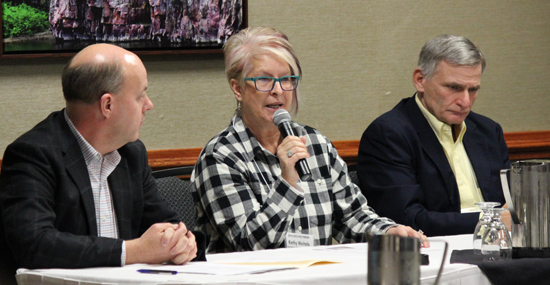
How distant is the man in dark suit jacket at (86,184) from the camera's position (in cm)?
173

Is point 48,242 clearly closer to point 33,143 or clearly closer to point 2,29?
point 33,143

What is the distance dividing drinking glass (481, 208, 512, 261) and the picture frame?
6.46ft

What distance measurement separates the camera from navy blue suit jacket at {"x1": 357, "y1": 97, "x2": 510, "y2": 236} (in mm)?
2738

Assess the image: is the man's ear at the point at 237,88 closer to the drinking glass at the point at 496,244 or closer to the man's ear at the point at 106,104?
the man's ear at the point at 106,104

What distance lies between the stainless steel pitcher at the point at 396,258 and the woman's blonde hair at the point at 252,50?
163cm

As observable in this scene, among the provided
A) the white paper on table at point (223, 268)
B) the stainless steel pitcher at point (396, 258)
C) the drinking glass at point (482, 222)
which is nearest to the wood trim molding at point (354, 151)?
the white paper on table at point (223, 268)

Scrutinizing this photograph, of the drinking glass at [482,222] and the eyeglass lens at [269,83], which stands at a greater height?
the eyeglass lens at [269,83]

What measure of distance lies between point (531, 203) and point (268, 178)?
93 centimetres

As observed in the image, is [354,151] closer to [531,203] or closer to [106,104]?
[531,203]

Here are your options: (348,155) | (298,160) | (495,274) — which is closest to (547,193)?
(495,274)

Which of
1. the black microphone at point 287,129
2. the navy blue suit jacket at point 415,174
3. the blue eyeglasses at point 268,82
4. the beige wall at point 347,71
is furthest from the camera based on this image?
the beige wall at point 347,71

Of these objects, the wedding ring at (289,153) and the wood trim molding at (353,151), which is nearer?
the wedding ring at (289,153)

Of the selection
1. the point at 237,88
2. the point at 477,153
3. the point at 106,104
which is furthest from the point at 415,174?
the point at 106,104

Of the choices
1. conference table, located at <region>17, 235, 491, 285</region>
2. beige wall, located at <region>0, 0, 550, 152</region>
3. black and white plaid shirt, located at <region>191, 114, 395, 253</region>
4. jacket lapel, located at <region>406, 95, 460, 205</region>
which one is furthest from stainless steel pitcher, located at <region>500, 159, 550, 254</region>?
beige wall, located at <region>0, 0, 550, 152</region>
